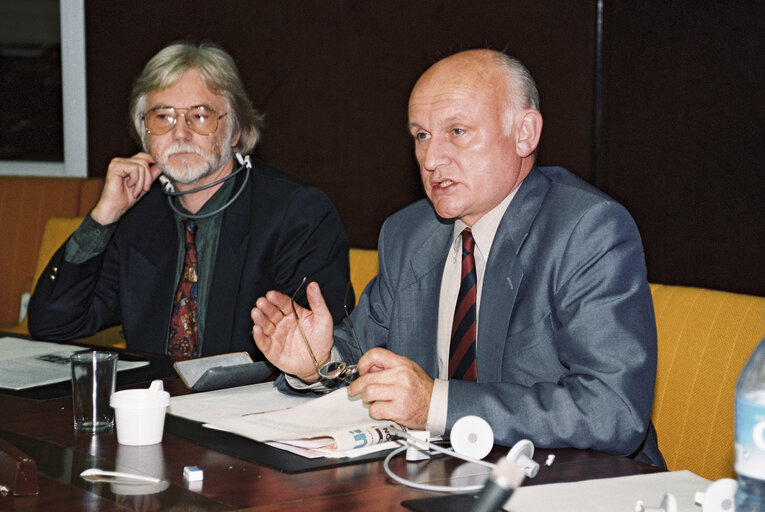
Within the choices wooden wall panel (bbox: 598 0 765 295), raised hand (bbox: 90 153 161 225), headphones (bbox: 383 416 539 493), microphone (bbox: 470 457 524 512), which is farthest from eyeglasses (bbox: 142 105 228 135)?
microphone (bbox: 470 457 524 512)

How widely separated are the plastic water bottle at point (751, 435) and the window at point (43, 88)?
5372 millimetres

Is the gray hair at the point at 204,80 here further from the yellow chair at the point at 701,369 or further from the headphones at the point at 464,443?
the headphones at the point at 464,443

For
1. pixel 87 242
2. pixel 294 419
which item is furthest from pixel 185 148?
pixel 294 419

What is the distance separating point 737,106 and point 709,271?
0.54 m

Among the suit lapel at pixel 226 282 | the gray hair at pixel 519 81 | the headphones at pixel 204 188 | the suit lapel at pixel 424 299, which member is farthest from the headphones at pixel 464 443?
the headphones at pixel 204 188

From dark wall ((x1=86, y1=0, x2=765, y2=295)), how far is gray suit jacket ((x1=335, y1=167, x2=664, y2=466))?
1135 mm

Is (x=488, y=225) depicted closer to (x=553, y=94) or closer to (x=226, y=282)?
(x=226, y=282)

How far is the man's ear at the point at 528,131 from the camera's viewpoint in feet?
6.57

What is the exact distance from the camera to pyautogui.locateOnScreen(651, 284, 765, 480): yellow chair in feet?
6.29

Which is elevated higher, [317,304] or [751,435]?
[751,435]

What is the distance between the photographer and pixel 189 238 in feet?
9.22

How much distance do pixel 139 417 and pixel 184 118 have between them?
62.3 inches

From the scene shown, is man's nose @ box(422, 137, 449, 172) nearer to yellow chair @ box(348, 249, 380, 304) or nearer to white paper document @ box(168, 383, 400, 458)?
white paper document @ box(168, 383, 400, 458)

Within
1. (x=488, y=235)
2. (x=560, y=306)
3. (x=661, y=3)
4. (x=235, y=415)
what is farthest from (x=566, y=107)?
(x=235, y=415)
